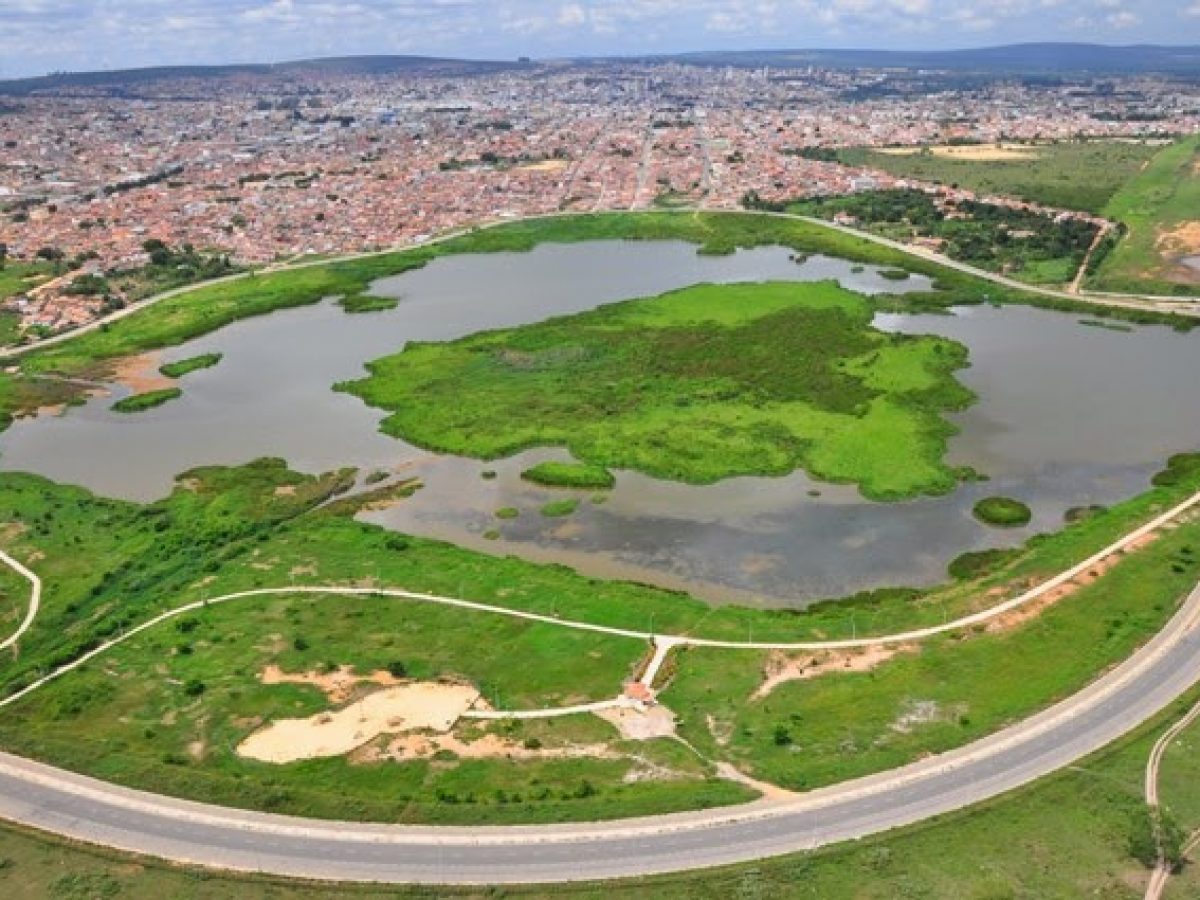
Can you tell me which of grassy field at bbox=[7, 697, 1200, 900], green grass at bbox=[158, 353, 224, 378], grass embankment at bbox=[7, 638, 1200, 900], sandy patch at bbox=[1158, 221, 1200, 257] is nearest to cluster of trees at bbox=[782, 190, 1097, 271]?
sandy patch at bbox=[1158, 221, 1200, 257]

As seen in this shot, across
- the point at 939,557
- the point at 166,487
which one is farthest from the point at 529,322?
the point at 939,557

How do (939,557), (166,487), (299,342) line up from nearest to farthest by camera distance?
(939,557) < (166,487) < (299,342)

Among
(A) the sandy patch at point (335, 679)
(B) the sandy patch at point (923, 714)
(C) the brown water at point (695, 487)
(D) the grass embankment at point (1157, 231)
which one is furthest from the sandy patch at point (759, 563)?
(D) the grass embankment at point (1157, 231)

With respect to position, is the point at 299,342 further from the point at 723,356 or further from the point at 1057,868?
the point at 1057,868

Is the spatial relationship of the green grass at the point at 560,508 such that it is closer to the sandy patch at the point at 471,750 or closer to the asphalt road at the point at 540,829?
the sandy patch at the point at 471,750

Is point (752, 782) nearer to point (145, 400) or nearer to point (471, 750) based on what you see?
point (471, 750)

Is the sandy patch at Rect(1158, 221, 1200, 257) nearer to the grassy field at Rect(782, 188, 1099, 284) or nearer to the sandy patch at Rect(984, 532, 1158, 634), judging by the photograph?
the grassy field at Rect(782, 188, 1099, 284)

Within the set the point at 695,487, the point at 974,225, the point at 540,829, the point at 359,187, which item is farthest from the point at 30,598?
the point at 359,187
